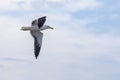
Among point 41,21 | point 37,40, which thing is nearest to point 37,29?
point 41,21

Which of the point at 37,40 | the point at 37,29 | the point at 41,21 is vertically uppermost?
the point at 41,21

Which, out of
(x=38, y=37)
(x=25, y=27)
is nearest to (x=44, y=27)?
(x=38, y=37)

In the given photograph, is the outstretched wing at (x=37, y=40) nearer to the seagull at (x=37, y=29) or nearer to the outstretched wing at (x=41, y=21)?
the seagull at (x=37, y=29)

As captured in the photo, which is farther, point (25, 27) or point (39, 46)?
point (39, 46)

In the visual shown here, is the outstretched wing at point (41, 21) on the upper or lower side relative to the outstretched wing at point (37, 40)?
upper

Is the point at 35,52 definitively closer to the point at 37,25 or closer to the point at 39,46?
the point at 39,46

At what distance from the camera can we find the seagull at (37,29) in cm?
4128

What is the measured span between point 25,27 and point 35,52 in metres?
4.52

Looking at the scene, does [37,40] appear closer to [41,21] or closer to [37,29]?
[37,29]

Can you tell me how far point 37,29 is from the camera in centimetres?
4181

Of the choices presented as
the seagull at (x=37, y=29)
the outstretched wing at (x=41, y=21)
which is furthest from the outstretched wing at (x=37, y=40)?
the outstretched wing at (x=41, y=21)

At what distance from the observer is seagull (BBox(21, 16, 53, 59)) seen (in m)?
41.3

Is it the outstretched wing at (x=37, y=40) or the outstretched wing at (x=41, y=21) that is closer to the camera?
the outstretched wing at (x=41, y=21)

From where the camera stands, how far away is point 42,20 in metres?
41.9
